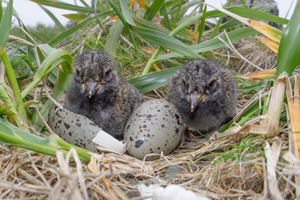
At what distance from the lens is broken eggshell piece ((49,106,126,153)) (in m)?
2.40

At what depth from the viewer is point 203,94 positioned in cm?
266

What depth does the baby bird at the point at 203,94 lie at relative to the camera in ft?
8.63

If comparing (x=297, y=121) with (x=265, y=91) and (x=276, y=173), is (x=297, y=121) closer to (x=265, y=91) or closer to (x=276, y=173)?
(x=276, y=173)

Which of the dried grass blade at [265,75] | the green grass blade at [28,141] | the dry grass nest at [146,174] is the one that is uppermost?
the dried grass blade at [265,75]

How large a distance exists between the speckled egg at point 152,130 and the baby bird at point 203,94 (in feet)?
0.72

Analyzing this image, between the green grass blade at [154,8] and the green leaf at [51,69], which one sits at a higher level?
the green grass blade at [154,8]

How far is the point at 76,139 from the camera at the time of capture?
2.44 meters

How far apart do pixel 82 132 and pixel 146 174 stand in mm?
714

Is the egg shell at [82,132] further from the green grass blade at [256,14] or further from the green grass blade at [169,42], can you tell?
the green grass blade at [256,14]

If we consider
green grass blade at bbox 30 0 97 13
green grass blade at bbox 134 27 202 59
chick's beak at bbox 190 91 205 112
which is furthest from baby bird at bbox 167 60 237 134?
green grass blade at bbox 30 0 97 13

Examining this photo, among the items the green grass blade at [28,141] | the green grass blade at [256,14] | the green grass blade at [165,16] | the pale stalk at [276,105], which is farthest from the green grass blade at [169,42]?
the green grass blade at [28,141]

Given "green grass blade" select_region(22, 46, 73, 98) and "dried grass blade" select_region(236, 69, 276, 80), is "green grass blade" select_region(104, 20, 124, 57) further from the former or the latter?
"dried grass blade" select_region(236, 69, 276, 80)

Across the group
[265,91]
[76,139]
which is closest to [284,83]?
[265,91]

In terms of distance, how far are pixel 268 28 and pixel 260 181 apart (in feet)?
4.42
